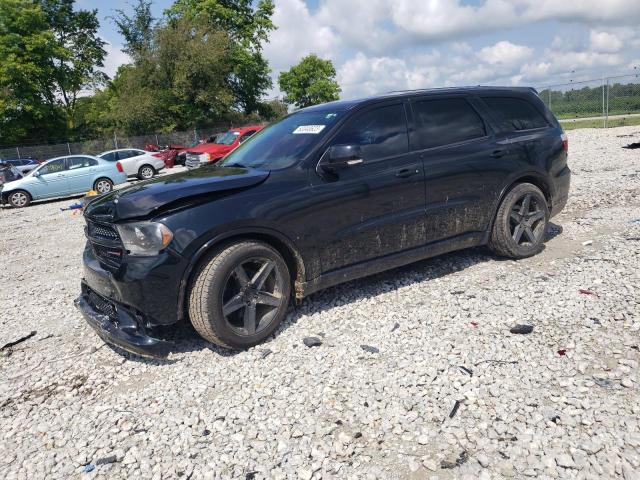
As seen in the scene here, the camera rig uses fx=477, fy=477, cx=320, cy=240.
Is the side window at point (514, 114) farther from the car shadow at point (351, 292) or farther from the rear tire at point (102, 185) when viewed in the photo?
the rear tire at point (102, 185)

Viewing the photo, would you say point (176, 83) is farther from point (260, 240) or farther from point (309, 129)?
point (260, 240)

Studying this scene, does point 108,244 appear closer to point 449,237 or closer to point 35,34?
point 449,237

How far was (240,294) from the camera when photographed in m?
3.63

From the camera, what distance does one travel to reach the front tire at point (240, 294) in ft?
11.3

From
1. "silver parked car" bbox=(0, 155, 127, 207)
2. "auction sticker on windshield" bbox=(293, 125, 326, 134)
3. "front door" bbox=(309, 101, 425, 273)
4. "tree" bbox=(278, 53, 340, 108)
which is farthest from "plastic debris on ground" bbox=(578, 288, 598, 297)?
"tree" bbox=(278, 53, 340, 108)

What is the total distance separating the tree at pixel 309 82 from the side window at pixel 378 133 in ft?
243

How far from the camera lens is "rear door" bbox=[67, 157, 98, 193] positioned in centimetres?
1631

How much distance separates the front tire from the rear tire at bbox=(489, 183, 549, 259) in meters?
2.53

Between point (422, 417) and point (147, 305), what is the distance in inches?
77.8

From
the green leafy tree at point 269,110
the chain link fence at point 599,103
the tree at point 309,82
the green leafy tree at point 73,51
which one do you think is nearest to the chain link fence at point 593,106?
the chain link fence at point 599,103

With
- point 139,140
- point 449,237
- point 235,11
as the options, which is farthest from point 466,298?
point 235,11

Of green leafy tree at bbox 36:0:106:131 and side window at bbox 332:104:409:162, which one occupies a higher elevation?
green leafy tree at bbox 36:0:106:131

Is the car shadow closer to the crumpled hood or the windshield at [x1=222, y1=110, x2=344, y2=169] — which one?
the crumpled hood

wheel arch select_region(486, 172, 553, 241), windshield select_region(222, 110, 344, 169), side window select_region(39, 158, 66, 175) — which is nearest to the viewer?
windshield select_region(222, 110, 344, 169)
